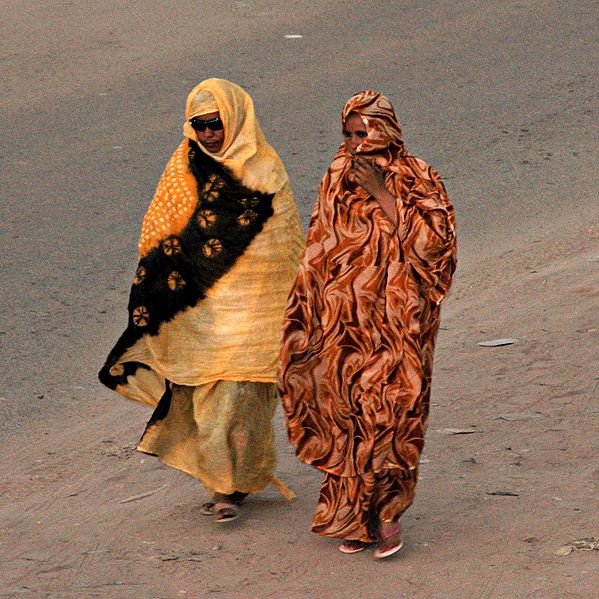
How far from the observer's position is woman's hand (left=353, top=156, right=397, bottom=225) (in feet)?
17.3

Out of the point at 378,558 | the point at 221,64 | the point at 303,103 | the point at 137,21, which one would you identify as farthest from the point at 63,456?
the point at 137,21

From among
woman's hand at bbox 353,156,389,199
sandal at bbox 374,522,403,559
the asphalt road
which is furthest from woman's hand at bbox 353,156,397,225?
the asphalt road

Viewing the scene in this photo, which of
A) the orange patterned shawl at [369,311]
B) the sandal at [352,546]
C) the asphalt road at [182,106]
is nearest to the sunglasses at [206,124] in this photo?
the orange patterned shawl at [369,311]

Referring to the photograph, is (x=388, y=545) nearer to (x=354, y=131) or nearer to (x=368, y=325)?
(x=368, y=325)

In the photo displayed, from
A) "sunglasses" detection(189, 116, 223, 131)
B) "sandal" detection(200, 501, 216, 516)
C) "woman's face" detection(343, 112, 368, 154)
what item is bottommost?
"sandal" detection(200, 501, 216, 516)

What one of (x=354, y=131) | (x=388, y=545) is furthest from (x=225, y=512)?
(x=354, y=131)

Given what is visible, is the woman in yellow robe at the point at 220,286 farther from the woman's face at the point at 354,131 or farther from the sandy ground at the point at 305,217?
the woman's face at the point at 354,131

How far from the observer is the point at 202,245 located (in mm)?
5949

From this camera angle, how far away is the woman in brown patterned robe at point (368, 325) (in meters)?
5.26

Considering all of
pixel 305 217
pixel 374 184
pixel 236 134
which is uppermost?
pixel 236 134

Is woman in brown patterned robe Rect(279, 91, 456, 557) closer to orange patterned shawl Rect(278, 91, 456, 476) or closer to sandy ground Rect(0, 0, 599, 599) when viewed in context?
orange patterned shawl Rect(278, 91, 456, 476)

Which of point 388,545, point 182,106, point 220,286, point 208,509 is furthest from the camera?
point 182,106

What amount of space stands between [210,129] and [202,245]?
1.52 ft

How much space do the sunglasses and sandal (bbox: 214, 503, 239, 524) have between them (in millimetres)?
1523
